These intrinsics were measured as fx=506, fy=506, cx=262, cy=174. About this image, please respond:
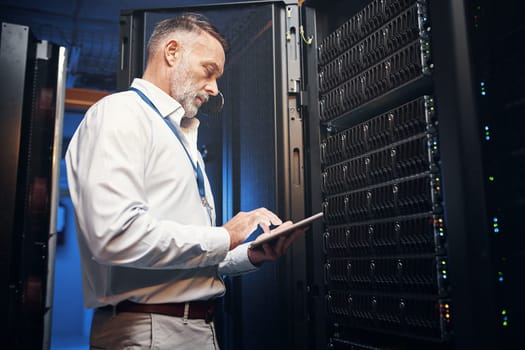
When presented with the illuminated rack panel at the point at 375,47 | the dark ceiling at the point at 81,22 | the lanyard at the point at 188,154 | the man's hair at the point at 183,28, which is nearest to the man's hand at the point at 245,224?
the lanyard at the point at 188,154

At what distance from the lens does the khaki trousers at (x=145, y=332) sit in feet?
4.04

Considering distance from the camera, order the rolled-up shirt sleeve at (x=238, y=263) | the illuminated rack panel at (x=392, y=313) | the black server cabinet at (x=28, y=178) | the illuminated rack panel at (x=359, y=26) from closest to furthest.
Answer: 1. the illuminated rack panel at (x=392, y=313)
2. the illuminated rack panel at (x=359, y=26)
3. the rolled-up shirt sleeve at (x=238, y=263)
4. the black server cabinet at (x=28, y=178)

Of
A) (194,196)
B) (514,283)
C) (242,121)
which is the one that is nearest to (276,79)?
(242,121)

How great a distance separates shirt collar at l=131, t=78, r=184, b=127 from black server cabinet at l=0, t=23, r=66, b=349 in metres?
1.03

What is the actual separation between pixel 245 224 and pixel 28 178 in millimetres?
1467

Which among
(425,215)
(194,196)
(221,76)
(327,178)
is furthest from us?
(221,76)

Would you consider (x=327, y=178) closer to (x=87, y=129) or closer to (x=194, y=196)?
(x=194, y=196)

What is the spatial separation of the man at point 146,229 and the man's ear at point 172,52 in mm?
113

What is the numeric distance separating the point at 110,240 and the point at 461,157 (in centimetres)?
77

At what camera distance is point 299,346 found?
57.7 inches

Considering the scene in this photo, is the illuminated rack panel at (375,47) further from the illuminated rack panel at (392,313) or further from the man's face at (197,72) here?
the illuminated rack panel at (392,313)

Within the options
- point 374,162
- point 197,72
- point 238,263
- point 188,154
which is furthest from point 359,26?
point 238,263

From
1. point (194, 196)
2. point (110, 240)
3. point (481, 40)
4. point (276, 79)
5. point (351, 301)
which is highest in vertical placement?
point (276, 79)

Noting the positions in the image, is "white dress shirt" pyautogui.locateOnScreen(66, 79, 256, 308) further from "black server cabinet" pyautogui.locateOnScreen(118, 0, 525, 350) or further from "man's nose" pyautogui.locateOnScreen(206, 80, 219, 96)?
"black server cabinet" pyautogui.locateOnScreen(118, 0, 525, 350)
